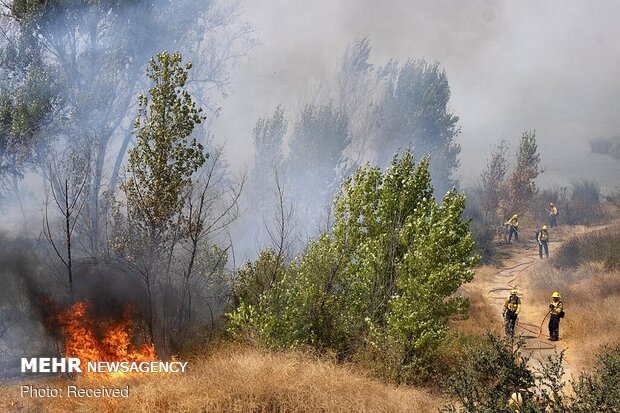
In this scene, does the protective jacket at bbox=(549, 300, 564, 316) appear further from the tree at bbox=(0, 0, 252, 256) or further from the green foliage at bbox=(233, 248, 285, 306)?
the tree at bbox=(0, 0, 252, 256)

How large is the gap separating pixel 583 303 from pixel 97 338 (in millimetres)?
17119

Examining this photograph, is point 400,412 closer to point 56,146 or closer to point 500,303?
point 500,303

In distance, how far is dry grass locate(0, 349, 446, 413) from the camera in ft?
28.8

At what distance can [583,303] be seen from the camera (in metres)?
18.0

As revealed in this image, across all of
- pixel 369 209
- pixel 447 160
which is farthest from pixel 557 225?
pixel 369 209

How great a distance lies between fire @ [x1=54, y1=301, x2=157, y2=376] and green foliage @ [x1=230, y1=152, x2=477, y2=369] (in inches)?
110

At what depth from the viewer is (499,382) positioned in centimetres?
757

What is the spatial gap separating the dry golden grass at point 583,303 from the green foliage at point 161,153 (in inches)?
473

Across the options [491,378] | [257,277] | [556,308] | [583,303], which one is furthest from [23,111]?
[583,303]

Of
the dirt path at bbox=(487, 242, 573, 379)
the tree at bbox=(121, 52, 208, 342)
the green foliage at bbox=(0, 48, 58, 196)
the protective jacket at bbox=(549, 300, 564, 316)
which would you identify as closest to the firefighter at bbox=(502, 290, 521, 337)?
the dirt path at bbox=(487, 242, 573, 379)

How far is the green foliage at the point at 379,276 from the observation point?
37.4 ft

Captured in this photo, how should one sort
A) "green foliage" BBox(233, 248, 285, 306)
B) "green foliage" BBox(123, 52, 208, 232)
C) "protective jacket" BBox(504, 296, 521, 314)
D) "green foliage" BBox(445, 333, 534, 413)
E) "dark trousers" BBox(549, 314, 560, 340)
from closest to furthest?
"green foliage" BBox(445, 333, 534, 413)
"green foliage" BBox(123, 52, 208, 232)
"green foliage" BBox(233, 248, 285, 306)
"protective jacket" BBox(504, 296, 521, 314)
"dark trousers" BBox(549, 314, 560, 340)

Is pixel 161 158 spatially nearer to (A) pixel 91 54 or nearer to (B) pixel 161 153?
(B) pixel 161 153

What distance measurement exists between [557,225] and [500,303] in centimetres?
2401
